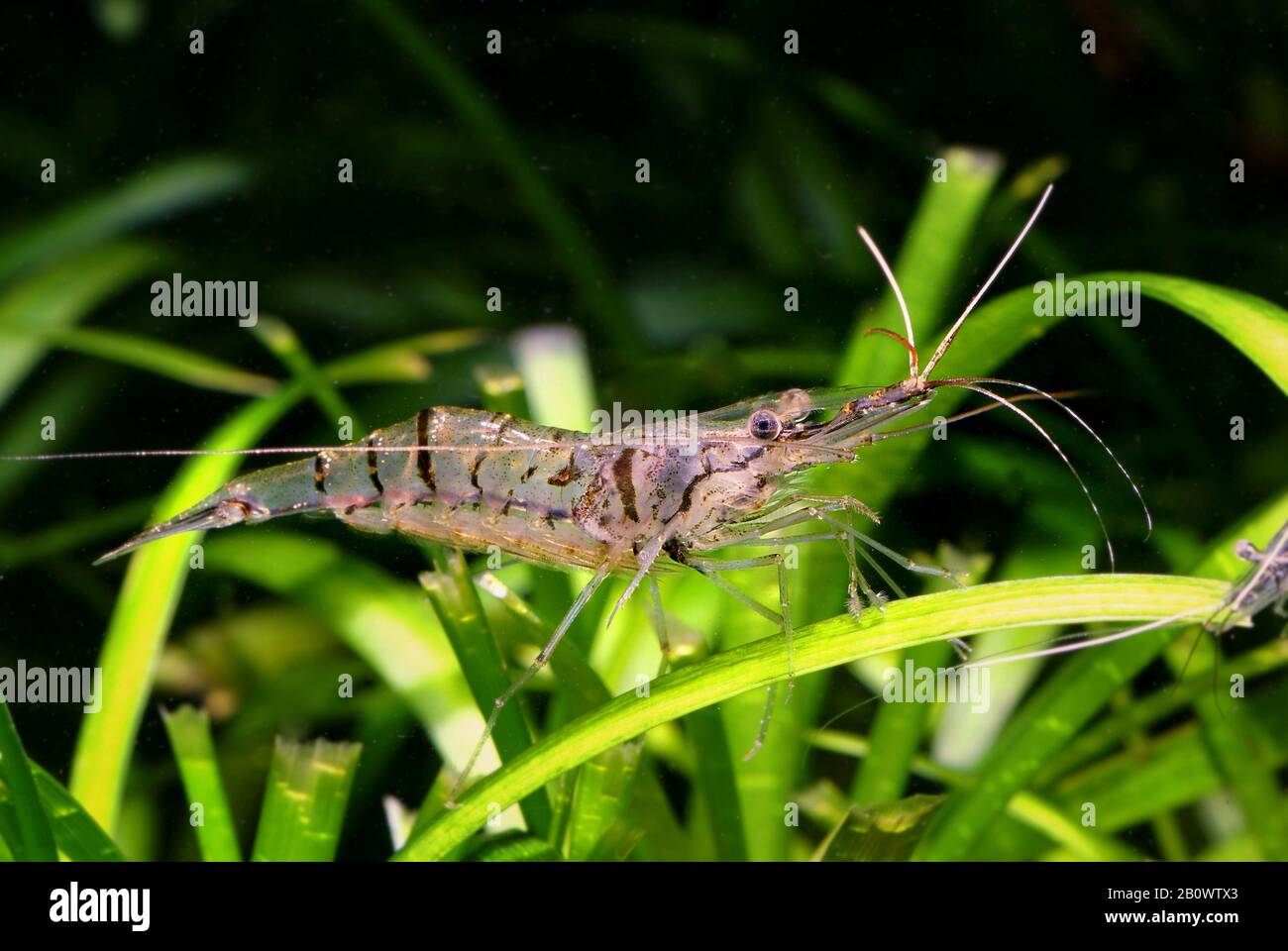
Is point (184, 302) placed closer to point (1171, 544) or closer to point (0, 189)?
point (0, 189)

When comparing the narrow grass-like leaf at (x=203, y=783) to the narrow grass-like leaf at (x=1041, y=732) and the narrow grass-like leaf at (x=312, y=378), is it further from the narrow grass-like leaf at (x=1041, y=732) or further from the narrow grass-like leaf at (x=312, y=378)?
the narrow grass-like leaf at (x=1041, y=732)

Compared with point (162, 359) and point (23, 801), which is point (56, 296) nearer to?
point (162, 359)

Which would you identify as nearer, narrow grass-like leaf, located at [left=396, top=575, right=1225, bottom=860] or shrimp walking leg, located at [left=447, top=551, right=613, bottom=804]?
narrow grass-like leaf, located at [left=396, top=575, right=1225, bottom=860]

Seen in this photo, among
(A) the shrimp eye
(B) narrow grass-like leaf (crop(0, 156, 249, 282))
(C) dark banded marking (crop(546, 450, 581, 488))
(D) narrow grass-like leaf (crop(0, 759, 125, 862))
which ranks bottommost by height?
(D) narrow grass-like leaf (crop(0, 759, 125, 862))

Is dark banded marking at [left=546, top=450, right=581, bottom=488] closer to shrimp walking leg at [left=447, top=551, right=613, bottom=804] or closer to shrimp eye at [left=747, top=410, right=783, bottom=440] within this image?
shrimp walking leg at [left=447, top=551, right=613, bottom=804]

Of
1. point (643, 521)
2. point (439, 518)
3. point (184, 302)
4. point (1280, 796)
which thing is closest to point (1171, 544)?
point (1280, 796)

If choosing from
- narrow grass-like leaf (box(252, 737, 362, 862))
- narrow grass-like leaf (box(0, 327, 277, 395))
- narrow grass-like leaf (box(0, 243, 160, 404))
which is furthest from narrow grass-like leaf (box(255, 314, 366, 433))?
narrow grass-like leaf (box(0, 243, 160, 404))

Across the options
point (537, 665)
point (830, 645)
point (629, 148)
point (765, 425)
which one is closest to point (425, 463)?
point (537, 665)

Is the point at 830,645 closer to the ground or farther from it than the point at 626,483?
closer to the ground
